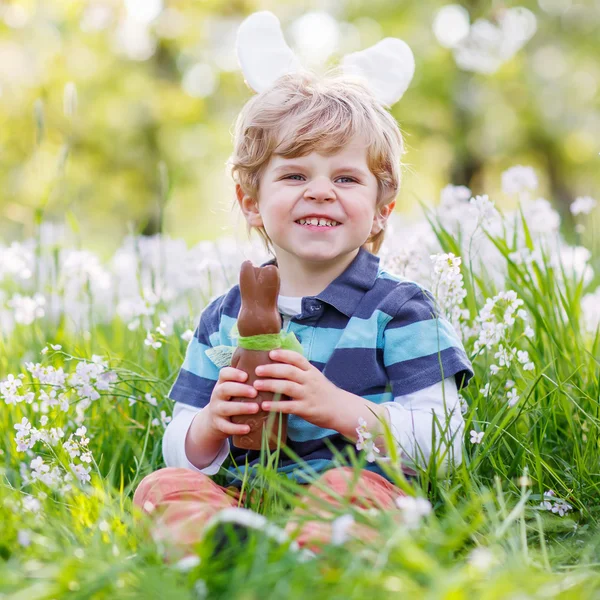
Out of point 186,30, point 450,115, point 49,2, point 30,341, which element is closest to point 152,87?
point 186,30

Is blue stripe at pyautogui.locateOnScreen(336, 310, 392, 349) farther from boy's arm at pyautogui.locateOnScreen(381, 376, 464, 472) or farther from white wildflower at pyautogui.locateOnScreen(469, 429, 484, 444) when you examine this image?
white wildflower at pyautogui.locateOnScreen(469, 429, 484, 444)

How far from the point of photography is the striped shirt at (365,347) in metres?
2.48

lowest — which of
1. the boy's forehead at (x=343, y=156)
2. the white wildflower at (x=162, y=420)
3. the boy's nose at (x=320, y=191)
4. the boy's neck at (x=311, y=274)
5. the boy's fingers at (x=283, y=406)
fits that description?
the white wildflower at (x=162, y=420)

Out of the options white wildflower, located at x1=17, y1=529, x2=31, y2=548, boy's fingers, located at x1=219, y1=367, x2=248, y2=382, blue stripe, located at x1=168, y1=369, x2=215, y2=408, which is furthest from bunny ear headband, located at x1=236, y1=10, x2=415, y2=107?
white wildflower, located at x1=17, y1=529, x2=31, y2=548

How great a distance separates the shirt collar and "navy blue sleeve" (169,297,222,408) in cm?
45

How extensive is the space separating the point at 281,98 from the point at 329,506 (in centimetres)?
160

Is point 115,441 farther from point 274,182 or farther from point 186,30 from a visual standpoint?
point 186,30

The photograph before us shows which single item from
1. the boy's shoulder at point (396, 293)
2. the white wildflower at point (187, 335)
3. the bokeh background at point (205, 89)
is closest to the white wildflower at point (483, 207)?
the boy's shoulder at point (396, 293)

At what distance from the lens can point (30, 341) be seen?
3822mm

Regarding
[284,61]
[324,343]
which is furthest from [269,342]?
[284,61]

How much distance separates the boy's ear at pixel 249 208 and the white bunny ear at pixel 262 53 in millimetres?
416

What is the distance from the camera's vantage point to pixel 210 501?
225 centimetres

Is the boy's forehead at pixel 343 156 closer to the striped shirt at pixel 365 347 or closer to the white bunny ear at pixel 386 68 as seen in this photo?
the striped shirt at pixel 365 347

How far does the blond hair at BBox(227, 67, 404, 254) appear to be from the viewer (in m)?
2.62
